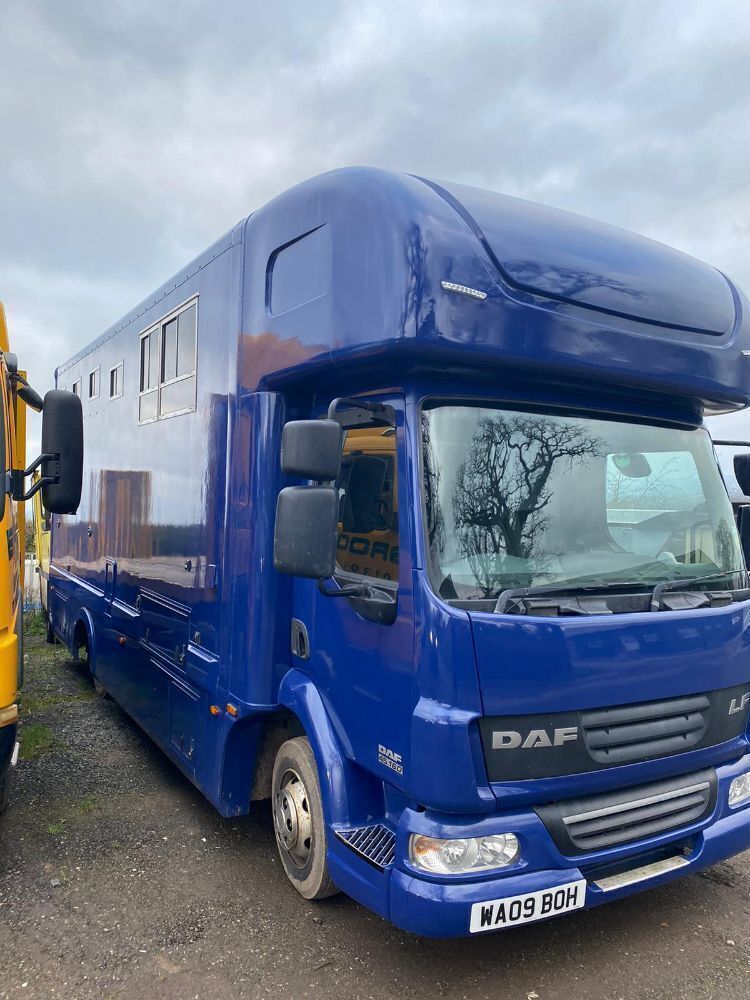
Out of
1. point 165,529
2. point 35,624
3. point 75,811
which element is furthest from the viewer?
point 35,624

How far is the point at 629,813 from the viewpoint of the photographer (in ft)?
9.78

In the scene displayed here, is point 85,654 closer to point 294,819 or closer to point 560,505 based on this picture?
point 294,819

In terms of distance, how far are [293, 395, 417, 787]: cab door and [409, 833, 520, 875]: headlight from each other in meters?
0.23

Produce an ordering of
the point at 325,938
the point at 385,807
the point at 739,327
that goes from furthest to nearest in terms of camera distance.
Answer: the point at 739,327, the point at 325,938, the point at 385,807

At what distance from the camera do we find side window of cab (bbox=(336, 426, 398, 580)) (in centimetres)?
301

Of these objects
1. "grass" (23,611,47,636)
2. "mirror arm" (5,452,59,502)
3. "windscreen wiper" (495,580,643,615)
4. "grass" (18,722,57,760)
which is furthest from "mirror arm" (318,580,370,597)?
"grass" (23,611,47,636)

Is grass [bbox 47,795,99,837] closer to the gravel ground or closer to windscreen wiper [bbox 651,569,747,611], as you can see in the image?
the gravel ground

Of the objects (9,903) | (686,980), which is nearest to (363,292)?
(686,980)

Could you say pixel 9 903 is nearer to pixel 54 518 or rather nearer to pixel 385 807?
pixel 385 807

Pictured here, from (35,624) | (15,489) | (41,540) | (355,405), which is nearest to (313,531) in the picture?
(355,405)

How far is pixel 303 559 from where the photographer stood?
2.86 m

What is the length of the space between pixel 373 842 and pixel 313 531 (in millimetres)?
1252

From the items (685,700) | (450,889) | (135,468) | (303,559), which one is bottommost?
(450,889)

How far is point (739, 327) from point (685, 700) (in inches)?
70.5
